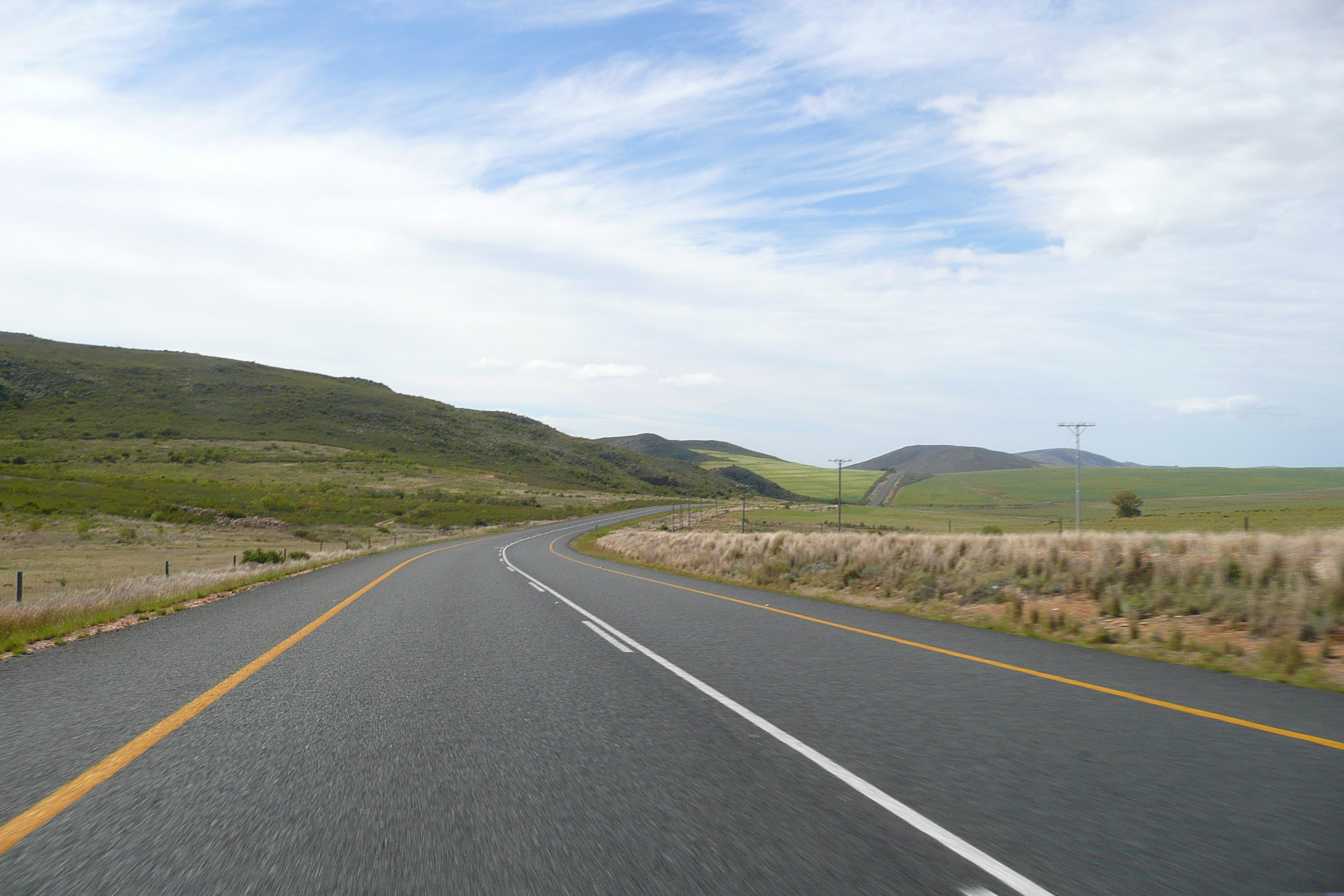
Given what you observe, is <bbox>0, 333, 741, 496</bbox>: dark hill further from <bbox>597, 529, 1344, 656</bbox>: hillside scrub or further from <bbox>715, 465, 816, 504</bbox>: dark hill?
<bbox>597, 529, 1344, 656</bbox>: hillside scrub

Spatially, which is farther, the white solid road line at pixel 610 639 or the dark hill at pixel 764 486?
the dark hill at pixel 764 486

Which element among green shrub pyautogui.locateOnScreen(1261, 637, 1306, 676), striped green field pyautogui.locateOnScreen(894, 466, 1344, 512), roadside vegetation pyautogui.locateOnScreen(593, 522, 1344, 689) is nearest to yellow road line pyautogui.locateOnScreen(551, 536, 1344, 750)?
roadside vegetation pyautogui.locateOnScreen(593, 522, 1344, 689)

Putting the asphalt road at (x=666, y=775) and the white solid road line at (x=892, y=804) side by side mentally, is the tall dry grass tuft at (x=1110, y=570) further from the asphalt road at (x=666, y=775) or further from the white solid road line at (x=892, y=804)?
the white solid road line at (x=892, y=804)

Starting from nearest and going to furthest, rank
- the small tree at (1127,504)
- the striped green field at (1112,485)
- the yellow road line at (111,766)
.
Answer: the yellow road line at (111,766), the small tree at (1127,504), the striped green field at (1112,485)

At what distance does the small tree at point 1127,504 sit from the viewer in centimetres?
7606

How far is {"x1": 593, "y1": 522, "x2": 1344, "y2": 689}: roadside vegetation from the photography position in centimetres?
908

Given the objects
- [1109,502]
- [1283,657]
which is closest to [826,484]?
[1109,502]

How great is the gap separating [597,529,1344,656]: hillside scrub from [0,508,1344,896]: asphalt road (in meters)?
2.84

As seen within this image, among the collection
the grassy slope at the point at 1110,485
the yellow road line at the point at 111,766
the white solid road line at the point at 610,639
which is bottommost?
the white solid road line at the point at 610,639

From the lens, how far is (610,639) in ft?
33.9

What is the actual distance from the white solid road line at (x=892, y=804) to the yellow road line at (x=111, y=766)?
431 centimetres

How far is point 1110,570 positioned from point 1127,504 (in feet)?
248

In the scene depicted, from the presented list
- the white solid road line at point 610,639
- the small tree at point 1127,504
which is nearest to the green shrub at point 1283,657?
the white solid road line at point 610,639

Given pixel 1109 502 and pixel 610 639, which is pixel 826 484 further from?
pixel 610 639
